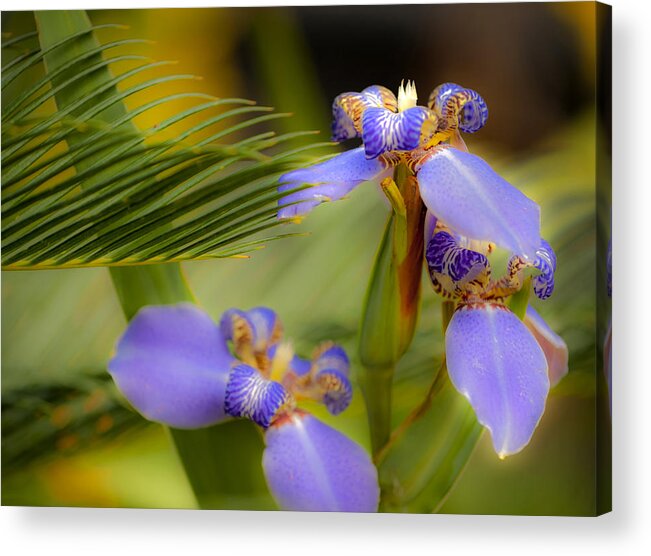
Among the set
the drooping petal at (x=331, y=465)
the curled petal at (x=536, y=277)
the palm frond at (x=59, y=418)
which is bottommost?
the drooping petal at (x=331, y=465)

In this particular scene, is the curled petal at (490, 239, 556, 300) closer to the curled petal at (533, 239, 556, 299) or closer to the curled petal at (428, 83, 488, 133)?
the curled petal at (533, 239, 556, 299)

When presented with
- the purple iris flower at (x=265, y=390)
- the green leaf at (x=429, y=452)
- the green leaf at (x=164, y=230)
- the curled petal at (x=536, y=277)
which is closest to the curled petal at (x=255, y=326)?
the purple iris flower at (x=265, y=390)

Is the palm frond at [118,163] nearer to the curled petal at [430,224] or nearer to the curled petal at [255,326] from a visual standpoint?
the curled petal at [255,326]

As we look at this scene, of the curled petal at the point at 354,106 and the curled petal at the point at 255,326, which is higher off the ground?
the curled petal at the point at 354,106

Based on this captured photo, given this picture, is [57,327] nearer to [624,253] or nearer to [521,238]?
[521,238]

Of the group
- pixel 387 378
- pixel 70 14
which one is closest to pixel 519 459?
pixel 387 378

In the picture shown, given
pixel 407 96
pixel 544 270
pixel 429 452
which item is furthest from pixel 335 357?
pixel 407 96
